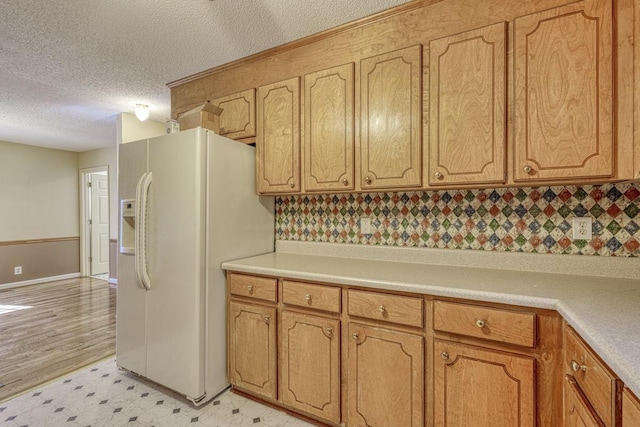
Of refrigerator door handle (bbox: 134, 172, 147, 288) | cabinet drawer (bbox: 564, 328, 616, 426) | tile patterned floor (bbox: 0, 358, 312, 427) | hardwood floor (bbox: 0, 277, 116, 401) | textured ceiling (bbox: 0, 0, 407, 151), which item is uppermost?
Answer: textured ceiling (bbox: 0, 0, 407, 151)

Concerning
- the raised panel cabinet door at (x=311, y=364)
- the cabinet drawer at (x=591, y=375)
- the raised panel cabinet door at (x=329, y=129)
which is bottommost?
the raised panel cabinet door at (x=311, y=364)

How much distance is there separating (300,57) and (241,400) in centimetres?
230

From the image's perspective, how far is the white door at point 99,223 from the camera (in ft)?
19.2

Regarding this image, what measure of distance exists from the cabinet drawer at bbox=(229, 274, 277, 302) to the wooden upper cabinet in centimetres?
105

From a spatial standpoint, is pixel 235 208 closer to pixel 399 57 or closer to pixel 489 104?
pixel 399 57

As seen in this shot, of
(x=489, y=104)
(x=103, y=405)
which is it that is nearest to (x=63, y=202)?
(x=103, y=405)

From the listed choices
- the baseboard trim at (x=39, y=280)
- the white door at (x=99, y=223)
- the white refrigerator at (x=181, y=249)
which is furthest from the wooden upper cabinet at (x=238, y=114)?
the baseboard trim at (x=39, y=280)

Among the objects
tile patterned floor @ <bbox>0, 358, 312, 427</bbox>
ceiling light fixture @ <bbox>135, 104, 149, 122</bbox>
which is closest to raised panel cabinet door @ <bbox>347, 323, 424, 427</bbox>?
tile patterned floor @ <bbox>0, 358, 312, 427</bbox>

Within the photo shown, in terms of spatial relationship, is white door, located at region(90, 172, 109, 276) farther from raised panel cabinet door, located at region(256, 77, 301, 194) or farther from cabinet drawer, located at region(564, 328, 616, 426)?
cabinet drawer, located at region(564, 328, 616, 426)

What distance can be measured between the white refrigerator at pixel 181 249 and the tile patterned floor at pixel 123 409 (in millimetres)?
108

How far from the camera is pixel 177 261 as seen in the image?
6.44ft

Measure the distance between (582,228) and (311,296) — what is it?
4.72 ft

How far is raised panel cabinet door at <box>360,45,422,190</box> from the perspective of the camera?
172 centimetres

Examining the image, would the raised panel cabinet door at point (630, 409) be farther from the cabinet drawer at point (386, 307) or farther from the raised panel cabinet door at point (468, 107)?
the raised panel cabinet door at point (468, 107)
